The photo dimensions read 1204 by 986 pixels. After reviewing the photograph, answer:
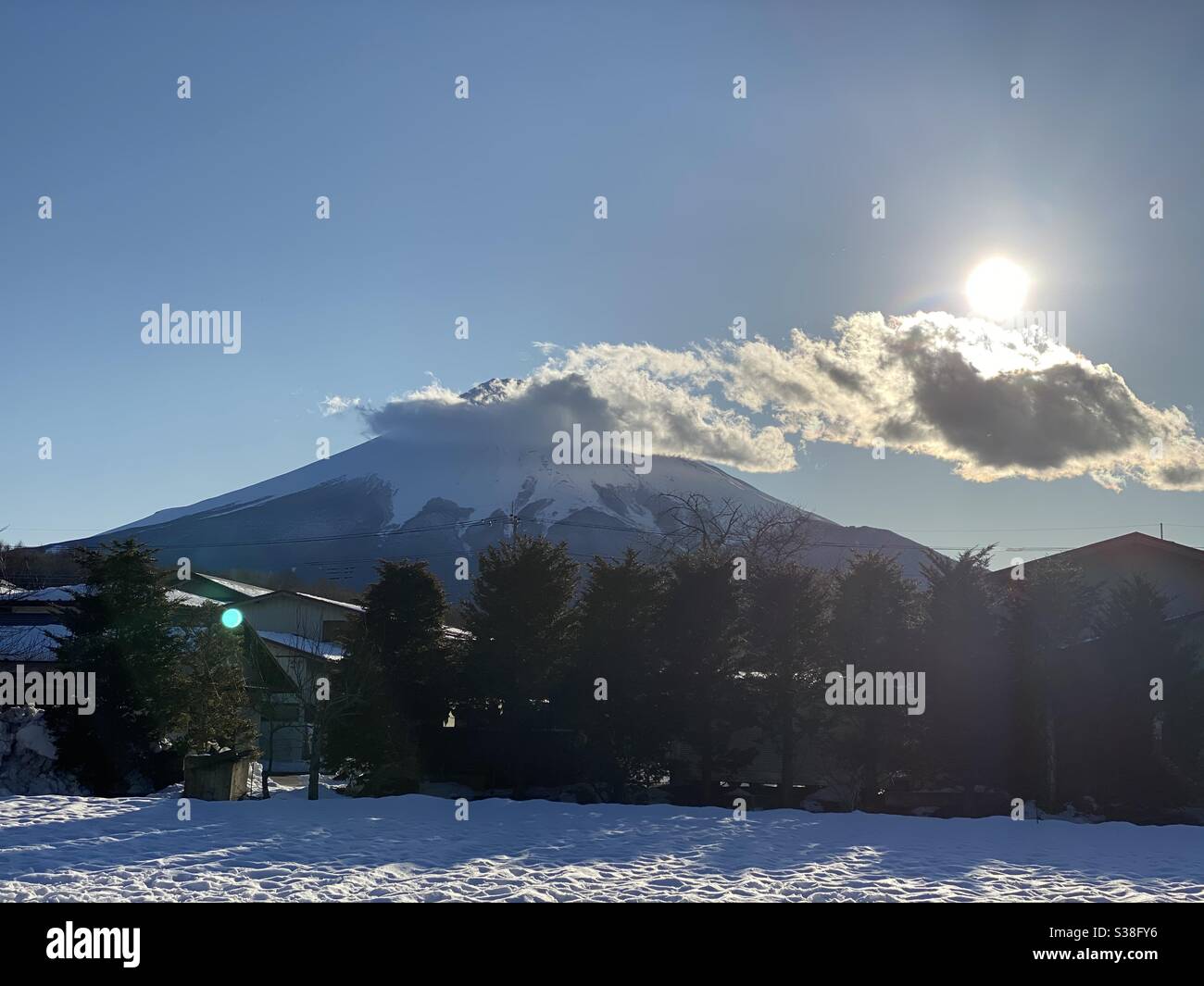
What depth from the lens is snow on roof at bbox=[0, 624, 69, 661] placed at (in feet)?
83.7

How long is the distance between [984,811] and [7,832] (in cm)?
1683

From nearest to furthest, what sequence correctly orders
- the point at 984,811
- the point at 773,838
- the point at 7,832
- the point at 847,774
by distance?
the point at 7,832 → the point at 773,838 → the point at 984,811 → the point at 847,774

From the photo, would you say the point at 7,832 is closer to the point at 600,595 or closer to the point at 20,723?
the point at 20,723

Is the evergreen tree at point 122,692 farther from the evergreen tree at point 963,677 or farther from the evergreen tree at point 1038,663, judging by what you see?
the evergreen tree at point 1038,663

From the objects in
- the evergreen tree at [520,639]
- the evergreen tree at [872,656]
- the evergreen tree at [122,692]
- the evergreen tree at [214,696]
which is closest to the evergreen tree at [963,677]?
the evergreen tree at [872,656]

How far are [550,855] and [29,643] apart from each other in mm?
19216

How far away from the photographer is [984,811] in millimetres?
20109

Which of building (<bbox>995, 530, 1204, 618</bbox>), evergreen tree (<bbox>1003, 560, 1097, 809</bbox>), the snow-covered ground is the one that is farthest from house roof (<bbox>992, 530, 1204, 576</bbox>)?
the snow-covered ground

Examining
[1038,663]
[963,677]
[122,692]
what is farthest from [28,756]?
[1038,663]

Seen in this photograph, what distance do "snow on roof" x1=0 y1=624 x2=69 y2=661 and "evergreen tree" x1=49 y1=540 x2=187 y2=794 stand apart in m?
2.93

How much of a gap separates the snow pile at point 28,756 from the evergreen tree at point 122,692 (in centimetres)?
33

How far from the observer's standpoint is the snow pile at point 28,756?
21.6 m

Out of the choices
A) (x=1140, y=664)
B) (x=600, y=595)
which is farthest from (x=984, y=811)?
(x=600, y=595)
